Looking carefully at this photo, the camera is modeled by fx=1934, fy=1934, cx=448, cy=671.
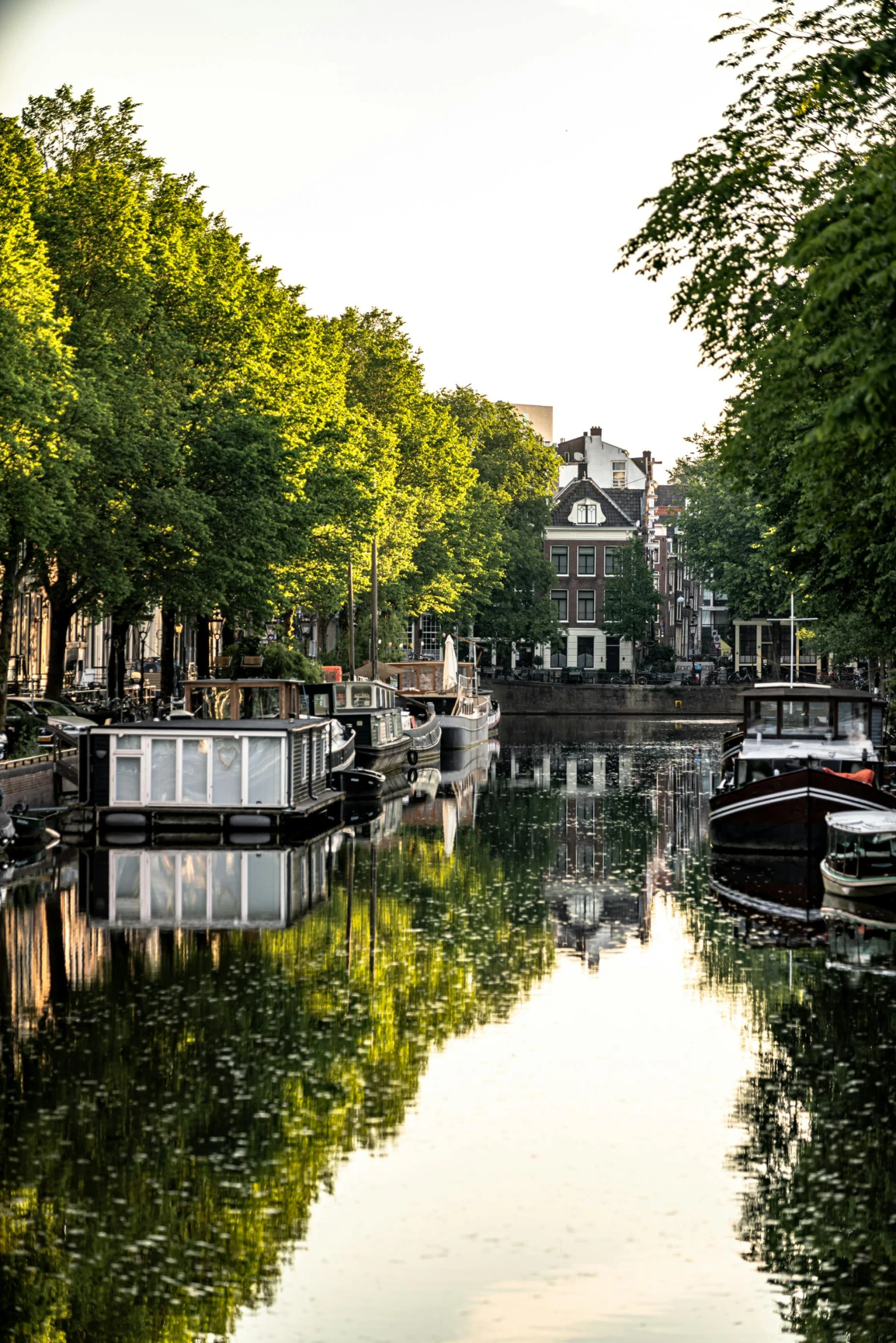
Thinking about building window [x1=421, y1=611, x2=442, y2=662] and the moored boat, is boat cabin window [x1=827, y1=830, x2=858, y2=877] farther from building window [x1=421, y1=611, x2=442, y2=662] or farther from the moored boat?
building window [x1=421, y1=611, x2=442, y2=662]

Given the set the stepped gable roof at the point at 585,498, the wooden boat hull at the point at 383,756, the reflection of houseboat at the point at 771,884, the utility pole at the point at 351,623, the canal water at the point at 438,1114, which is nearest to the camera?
the canal water at the point at 438,1114

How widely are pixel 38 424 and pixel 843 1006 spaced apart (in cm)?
2167

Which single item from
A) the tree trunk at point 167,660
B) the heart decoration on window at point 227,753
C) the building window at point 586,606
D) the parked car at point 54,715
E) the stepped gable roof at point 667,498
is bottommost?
the heart decoration on window at point 227,753

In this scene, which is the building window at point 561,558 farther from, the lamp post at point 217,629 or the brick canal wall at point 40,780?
the brick canal wall at point 40,780

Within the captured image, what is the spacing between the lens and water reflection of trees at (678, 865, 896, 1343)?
1296 cm

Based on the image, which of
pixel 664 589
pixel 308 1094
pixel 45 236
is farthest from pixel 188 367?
pixel 664 589

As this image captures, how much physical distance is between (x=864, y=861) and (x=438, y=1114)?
14.3m

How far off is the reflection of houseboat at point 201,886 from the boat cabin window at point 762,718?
34.5ft

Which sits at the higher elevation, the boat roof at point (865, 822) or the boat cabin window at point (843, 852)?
the boat roof at point (865, 822)

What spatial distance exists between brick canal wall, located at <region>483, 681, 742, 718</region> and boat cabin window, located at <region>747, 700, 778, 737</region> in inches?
2358

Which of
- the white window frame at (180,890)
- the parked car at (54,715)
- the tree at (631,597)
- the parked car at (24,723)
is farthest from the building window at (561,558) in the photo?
the white window frame at (180,890)

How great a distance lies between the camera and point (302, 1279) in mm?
13102

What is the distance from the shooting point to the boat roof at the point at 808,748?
38.3 meters

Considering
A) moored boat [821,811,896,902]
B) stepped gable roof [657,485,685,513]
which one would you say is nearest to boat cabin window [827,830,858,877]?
moored boat [821,811,896,902]
